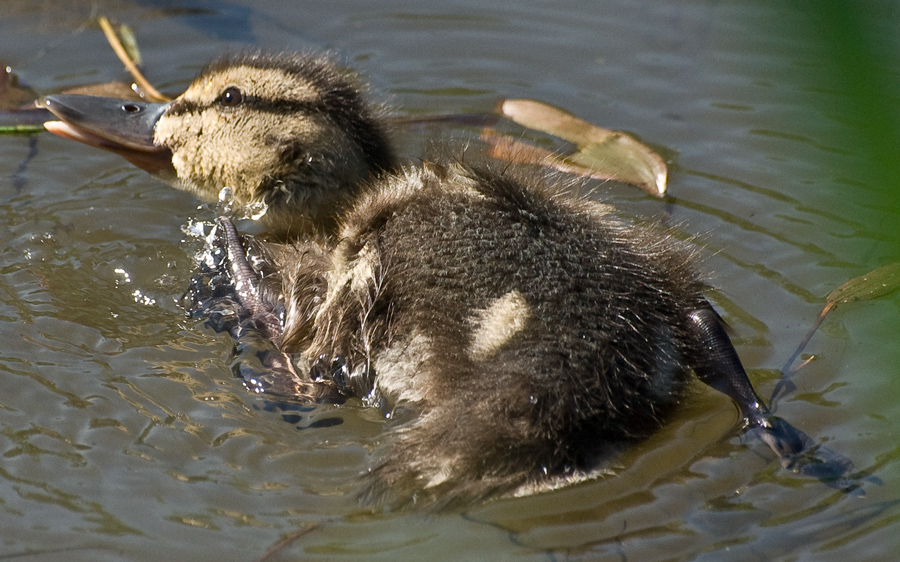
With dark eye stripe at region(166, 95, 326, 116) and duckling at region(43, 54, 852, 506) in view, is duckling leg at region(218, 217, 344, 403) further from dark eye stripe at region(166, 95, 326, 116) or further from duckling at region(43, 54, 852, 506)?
dark eye stripe at region(166, 95, 326, 116)

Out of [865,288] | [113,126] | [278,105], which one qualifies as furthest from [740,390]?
[113,126]

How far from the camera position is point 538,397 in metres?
2.00

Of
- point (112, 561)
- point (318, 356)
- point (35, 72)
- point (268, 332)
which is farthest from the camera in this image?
point (35, 72)

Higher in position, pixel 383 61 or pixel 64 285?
pixel 383 61

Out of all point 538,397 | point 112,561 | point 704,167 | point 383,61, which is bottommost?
point 112,561

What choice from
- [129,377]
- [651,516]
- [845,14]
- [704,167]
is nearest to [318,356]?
[129,377]

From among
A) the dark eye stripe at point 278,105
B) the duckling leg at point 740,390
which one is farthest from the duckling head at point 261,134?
the duckling leg at point 740,390

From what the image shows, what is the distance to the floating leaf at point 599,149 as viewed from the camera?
3.41 meters

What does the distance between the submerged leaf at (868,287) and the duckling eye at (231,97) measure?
6.16ft

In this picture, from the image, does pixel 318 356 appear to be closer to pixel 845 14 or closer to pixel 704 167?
pixel 704 167

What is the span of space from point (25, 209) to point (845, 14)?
3.16 meters

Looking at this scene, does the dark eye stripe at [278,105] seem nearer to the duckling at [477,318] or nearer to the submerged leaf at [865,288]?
the duckling at [477,318]

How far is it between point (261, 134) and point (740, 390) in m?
1.56

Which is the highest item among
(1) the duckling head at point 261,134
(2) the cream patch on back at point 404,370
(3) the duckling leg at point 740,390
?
(1) the duckling head at point 261,134
